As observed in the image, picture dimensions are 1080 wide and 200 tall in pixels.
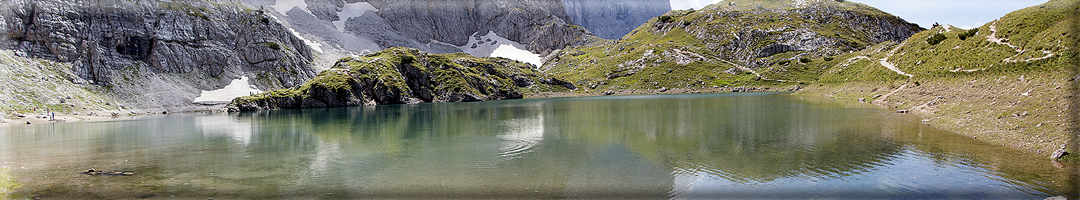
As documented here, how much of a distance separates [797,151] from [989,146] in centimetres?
818

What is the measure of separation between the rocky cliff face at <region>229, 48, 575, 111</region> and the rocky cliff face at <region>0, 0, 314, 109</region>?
28321mm

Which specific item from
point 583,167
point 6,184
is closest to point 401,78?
point 6,184

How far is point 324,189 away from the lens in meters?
19.0

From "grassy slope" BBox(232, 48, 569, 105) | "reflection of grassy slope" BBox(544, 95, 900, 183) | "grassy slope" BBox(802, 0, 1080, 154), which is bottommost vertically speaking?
"reflection of grassy slope" BBox(544, 95, 900, 183)

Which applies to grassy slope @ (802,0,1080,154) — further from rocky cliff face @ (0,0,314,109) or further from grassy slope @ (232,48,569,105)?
rocky cliff face @ (0,0,314,109)

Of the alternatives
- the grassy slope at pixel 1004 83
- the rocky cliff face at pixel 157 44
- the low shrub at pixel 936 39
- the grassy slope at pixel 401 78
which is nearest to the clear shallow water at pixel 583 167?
the grassy slope at pixel 1004 83

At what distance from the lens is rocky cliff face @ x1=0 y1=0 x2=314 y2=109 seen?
370ft

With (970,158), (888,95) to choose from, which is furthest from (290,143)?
(888,95)

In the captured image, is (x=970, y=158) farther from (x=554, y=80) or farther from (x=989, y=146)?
(x=554, y=80)

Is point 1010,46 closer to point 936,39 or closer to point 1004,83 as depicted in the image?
point 1004,83

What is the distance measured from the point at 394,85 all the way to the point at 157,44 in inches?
2756

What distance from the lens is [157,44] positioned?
133125 mm

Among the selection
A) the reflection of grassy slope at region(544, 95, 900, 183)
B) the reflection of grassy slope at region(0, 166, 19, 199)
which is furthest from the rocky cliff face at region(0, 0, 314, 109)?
the reflection of grassy slope at region(544, 95, 900, 183)

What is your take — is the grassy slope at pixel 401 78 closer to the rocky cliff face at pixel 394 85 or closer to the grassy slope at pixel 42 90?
the rocky cliff face at pixel 394 85
